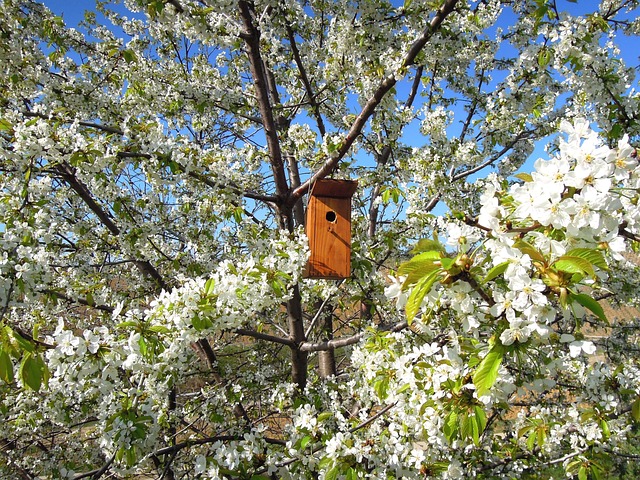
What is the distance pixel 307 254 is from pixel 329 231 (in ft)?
1.17

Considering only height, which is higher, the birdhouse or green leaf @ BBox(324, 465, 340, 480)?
the birdhouse

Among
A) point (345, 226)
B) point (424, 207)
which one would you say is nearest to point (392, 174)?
point (424, 207)

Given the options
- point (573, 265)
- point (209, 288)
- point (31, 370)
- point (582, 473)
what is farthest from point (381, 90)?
point (582, 473)

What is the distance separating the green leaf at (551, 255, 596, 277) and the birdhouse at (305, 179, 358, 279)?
1896mm

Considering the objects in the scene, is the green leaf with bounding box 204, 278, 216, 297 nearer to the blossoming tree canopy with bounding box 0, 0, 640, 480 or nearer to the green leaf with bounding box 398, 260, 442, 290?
the blossoming tree canopy with bounding box 0, 0, 640, 480

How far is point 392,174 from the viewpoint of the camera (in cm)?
396

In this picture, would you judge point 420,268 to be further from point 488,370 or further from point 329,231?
point 329,231

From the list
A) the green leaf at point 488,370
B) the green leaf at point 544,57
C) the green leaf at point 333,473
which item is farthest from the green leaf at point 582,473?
the green leaf at point 544,57

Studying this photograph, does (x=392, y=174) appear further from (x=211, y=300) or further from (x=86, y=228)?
(x=86, y=228)

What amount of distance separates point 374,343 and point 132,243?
2120 millimetres

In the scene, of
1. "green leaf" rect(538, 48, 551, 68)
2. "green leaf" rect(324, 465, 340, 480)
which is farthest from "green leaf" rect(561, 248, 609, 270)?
"green leaf" rect(538, 48, 551, 68)

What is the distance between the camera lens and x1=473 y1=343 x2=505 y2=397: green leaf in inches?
47.5

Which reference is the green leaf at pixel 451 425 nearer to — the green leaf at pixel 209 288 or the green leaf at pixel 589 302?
the green leaf at pixel 589 302

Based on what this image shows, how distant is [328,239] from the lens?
9.75ft
